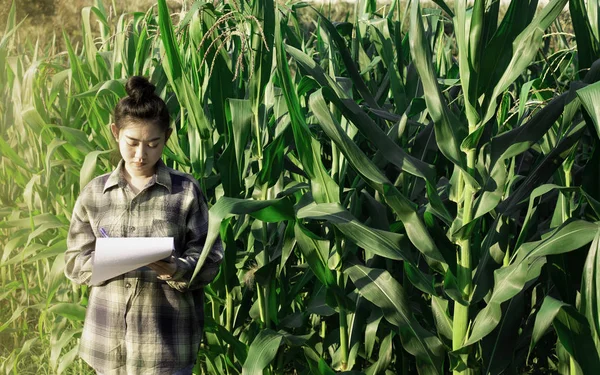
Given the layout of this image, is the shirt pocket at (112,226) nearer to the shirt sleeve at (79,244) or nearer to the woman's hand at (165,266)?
the shirt sleeve at (79,244)

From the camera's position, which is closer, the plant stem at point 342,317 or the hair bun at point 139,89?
the hair bun at point 139,89

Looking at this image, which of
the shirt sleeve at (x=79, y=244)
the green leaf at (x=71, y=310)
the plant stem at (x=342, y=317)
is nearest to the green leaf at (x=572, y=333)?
the plant stem at (x=342, y=317)

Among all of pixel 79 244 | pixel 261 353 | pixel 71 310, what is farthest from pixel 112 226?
pixel 71 310

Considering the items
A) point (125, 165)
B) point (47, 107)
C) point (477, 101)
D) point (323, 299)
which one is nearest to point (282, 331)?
point (323, 299)

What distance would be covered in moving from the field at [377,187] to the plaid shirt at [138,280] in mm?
172

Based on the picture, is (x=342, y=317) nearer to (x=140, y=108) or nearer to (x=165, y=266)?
(x=165, y=266)

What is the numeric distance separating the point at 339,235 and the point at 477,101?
45cm

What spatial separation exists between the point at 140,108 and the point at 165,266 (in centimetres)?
34

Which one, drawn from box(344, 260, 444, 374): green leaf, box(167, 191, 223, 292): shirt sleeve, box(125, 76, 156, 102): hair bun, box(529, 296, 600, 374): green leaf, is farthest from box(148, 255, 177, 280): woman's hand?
box(529, 296, 600, 374): green leaf

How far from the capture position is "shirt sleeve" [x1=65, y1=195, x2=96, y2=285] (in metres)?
1.85

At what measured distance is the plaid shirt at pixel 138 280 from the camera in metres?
1.87

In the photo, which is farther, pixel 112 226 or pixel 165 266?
pixel 112 226

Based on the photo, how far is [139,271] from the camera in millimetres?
1872

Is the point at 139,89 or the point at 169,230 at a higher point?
the point at 139,89
